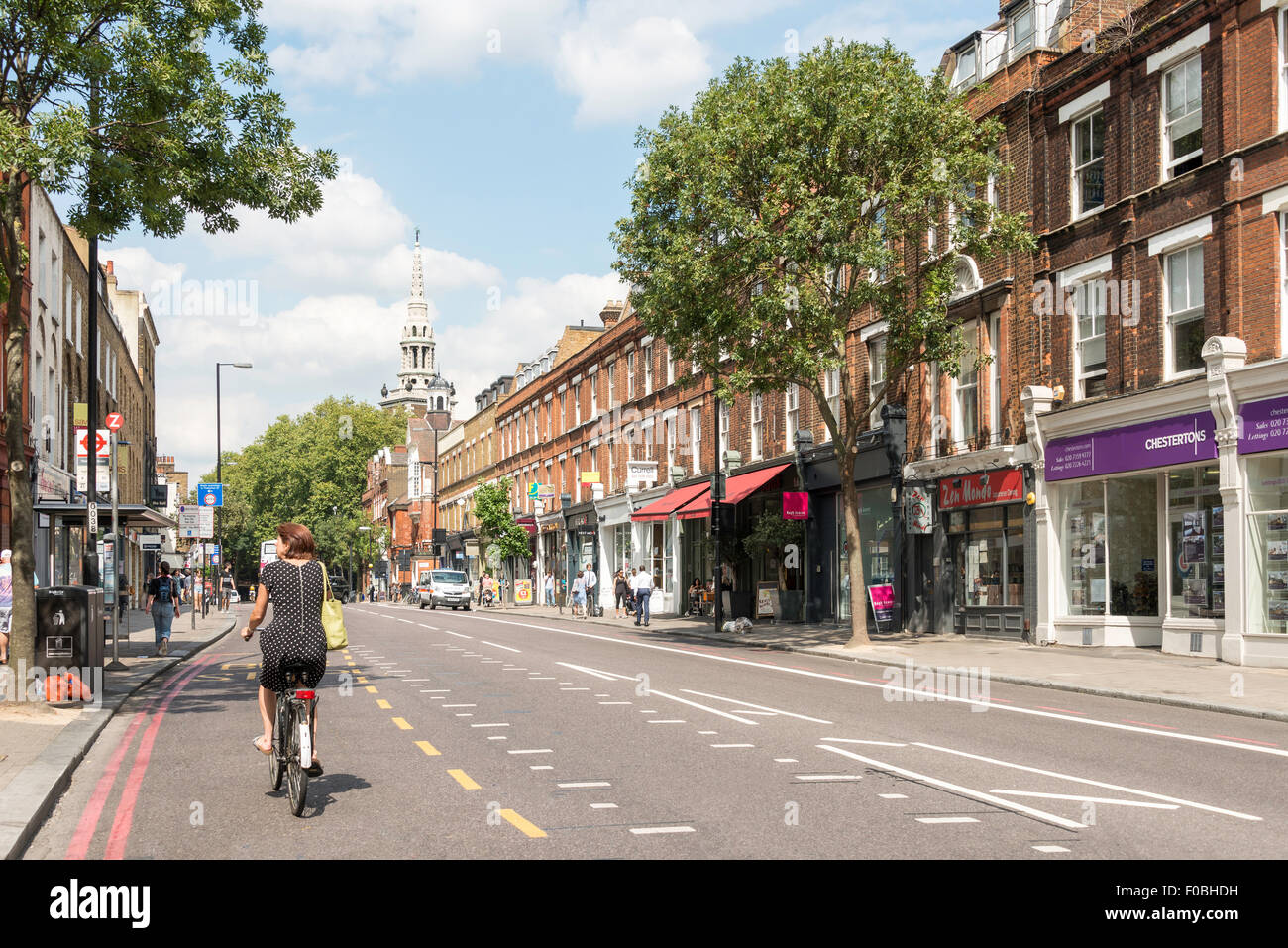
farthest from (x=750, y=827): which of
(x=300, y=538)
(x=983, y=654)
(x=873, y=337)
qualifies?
(x=873, y=337)

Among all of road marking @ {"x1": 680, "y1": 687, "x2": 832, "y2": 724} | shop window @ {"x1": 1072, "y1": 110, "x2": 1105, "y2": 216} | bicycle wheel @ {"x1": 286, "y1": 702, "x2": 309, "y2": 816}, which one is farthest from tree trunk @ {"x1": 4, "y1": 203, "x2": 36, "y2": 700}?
shop window @ {"x1": 1072, "y1": 110, "x2": 1105, "y2": 216}

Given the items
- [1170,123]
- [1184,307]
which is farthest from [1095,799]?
[1170,123]

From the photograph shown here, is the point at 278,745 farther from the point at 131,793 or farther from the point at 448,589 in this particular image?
the point at 448,589

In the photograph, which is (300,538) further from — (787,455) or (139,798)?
(787,455)

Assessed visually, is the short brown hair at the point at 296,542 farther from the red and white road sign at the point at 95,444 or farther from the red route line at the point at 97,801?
the red and white road sign at the point at 95,444

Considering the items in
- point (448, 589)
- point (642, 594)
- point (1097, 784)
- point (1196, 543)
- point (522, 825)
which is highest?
point (1196, 543)

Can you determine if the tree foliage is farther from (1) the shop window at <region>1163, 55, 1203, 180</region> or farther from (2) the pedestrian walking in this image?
(1) the shop window at <region>1163, 55, 1203, 180</region>

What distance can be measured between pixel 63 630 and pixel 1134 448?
17.1 metres

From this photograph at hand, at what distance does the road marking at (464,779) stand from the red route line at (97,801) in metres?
2.43

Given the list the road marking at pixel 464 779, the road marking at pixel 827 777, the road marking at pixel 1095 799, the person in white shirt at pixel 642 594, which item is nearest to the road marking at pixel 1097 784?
the road marking at pixel 1095 799

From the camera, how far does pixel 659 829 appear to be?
7.29 meters

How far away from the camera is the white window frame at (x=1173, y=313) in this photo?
67.4 ft

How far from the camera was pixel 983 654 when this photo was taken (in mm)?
22078

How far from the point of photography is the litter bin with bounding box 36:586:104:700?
14.7 meters
